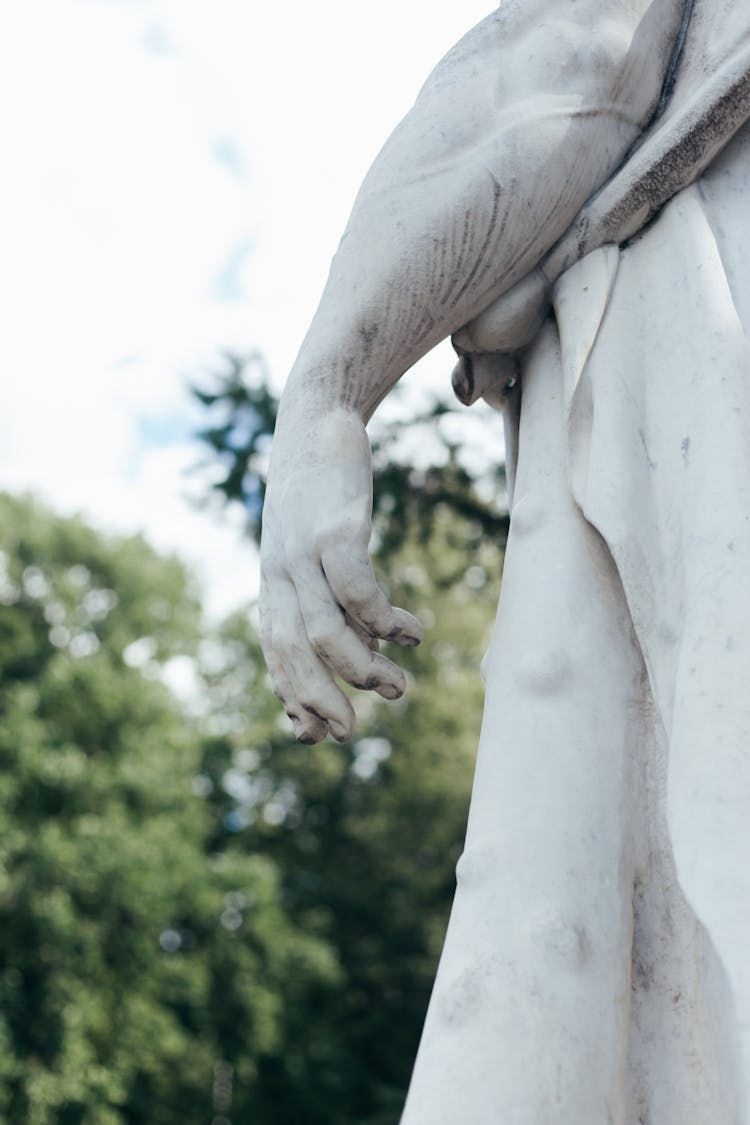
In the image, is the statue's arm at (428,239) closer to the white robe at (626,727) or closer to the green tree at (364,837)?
the white robe at (626,727)

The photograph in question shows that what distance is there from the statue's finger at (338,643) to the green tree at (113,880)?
13.9 m

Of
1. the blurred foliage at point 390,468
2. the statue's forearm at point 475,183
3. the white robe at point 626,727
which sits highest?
the blurred foliage at point 390,468

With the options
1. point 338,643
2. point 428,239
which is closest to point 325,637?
point 338,643

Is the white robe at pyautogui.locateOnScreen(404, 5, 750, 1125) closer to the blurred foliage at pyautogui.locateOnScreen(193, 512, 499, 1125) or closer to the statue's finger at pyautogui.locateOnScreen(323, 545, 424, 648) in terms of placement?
the statue's finger at pyautogui.locateOnScreen(323, 545, 424, 648)

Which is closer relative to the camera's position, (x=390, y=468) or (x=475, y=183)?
(x=475, y=183)

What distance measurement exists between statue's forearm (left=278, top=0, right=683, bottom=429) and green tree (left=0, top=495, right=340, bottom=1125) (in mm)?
13890

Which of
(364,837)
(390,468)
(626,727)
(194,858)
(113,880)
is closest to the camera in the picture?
(626,727)

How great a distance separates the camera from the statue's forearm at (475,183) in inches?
86.5

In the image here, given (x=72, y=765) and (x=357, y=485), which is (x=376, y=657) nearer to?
(x=357, y=485)

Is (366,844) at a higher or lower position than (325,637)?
higher

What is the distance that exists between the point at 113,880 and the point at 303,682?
49.9 feet

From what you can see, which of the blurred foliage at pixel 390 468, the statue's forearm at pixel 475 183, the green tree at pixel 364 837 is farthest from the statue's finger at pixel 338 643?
the green tree at pixel 364 837

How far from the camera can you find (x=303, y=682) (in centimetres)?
201

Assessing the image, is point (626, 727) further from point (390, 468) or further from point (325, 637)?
point (390, 468)
